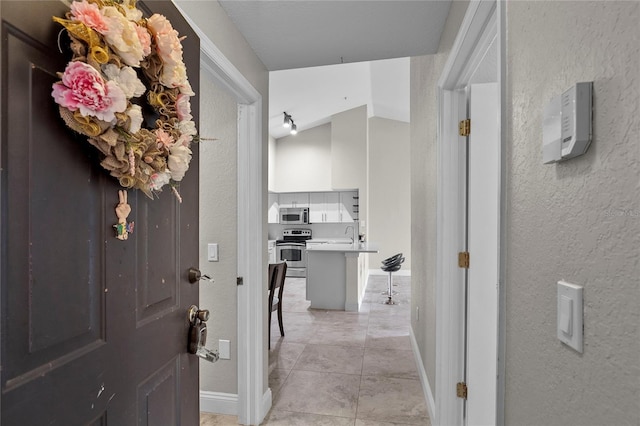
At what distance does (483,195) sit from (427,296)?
3.13ft

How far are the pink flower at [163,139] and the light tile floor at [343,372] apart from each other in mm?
1959

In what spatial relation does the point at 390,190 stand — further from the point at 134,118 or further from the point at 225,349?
the point at 134,118

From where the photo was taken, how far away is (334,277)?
183 inches

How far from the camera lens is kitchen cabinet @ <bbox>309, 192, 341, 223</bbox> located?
23.9ft

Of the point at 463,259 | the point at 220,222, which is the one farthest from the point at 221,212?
the point at 463,259

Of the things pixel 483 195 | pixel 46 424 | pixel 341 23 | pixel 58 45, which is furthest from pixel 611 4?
pixel 341 23

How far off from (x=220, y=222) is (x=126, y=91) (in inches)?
59.8

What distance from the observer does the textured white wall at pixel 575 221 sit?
48 centimetres

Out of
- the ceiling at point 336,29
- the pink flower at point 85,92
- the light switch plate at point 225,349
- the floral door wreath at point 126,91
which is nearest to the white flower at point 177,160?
the floral door wreath at point 126,91

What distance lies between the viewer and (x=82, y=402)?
72 cm

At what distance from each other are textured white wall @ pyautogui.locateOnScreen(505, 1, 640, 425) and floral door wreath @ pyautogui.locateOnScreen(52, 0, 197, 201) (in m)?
0.90

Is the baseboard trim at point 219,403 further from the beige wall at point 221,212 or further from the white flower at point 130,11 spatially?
the white flower at point 130,11

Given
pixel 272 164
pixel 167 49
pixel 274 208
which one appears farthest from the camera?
pixel 274 208

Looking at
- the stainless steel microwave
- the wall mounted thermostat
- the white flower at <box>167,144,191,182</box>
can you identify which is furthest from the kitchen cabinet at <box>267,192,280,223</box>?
the wall mounted thermostat
